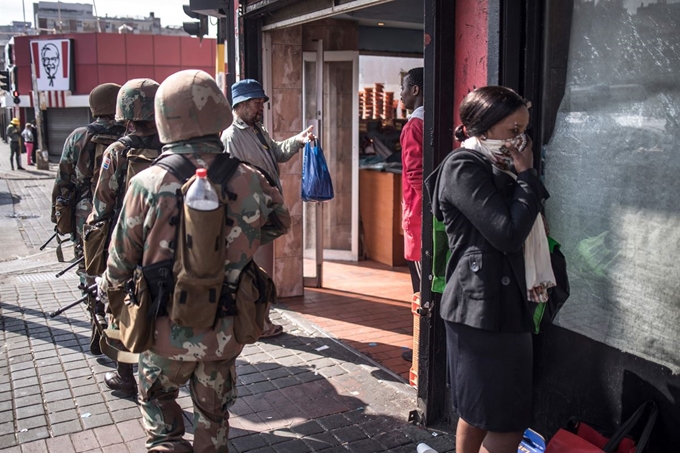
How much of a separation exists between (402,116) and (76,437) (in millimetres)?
7972

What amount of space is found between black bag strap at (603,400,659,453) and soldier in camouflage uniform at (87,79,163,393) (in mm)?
3003

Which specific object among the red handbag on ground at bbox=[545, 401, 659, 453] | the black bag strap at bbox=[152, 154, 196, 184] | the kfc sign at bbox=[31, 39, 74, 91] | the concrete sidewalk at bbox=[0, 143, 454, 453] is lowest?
the concrete sidewalk at bbox=[0, 143, 454, 453]

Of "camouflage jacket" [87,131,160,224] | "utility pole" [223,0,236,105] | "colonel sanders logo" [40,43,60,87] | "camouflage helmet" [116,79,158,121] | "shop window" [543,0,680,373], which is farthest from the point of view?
"colonel sanders logo" [40,43,60,87]

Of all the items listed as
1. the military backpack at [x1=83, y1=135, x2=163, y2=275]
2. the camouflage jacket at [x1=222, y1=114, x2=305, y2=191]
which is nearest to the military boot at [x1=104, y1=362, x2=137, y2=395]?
the military backpack at [x1=83, y1=135, x2=163, y2=275]

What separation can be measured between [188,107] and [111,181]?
62.6 inches

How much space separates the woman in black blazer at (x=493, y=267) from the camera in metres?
2.49

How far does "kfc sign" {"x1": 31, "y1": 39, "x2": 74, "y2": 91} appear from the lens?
29781 millimetres

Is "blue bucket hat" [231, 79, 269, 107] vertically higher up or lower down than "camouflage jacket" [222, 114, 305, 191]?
higher up

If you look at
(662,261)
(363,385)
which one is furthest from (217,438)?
(662,261)

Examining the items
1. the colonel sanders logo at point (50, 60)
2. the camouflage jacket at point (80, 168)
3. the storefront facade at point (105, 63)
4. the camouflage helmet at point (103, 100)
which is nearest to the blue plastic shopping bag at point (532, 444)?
the camouflage jacket at point (80, 168)

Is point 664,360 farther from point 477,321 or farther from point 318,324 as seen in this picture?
point 318,324

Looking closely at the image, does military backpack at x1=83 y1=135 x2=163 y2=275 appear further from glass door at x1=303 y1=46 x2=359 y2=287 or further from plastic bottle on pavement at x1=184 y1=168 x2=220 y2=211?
glass door at x1=303 y1=46 x2=359 y2=287

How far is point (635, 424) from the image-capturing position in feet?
9.38

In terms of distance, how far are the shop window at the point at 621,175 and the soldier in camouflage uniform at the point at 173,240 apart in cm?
151
